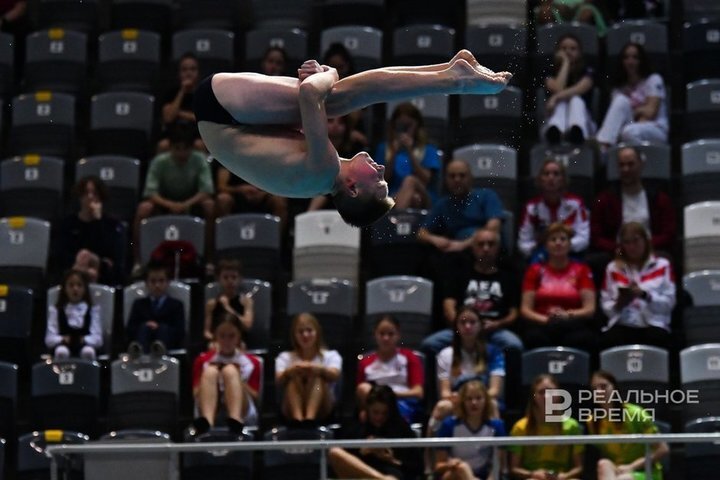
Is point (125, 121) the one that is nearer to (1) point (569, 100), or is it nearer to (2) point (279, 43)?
(2) point (279, 43)

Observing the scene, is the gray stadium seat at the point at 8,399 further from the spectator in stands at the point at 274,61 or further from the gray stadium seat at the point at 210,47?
the gray stadium seat at the point at 210,47

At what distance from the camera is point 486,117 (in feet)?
42.9

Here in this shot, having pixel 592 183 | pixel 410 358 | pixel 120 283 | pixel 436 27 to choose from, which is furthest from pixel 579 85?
pixel 120 283

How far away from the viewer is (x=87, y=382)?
37.0 ft

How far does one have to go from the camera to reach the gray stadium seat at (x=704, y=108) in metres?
13.0

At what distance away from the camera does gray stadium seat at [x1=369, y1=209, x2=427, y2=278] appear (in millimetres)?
12031

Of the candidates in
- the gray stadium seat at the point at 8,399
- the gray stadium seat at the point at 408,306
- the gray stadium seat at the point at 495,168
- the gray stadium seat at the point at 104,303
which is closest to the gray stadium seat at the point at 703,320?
the gray stadium seat at the point at 495,168

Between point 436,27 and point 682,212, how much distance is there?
262 centimetres

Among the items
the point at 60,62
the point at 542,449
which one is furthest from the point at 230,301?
the point at 60,62

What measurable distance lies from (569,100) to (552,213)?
109 cm

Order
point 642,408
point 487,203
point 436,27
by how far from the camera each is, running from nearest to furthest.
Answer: point 642,408 → point 487,203 → point 436,27

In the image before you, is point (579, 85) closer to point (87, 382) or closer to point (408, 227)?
point (408, 227)

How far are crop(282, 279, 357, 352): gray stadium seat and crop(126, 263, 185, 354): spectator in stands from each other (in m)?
0.78

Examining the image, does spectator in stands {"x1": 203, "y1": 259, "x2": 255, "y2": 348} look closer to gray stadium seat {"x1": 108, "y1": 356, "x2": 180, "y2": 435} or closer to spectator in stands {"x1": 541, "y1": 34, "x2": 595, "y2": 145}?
gray stadium seat {"x1": 108, "y1": 356, "x2": 180, "y2": 435}
